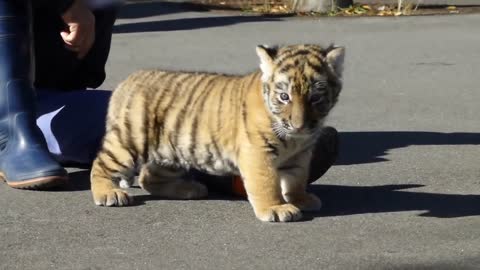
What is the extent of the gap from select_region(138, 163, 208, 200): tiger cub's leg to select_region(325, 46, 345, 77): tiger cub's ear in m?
1.15

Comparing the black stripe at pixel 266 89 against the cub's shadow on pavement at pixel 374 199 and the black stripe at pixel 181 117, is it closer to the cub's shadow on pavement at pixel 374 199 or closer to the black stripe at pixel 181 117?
the black stripe at pixel 181 117

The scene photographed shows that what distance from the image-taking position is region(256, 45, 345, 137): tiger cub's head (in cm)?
570

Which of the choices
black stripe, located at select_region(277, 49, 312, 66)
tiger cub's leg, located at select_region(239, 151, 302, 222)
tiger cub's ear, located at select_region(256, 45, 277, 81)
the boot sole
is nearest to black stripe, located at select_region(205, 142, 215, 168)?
tiger cub's leg, located at select_region(239, 151, 302, 222)

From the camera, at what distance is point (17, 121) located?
6.79 m

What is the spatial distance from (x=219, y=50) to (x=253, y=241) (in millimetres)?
8997

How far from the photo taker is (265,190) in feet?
19.2

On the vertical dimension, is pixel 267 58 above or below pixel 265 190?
above

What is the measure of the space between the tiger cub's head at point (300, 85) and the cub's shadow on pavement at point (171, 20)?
1104 centimetres

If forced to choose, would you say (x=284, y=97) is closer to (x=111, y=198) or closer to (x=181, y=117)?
(x=181, y=117)

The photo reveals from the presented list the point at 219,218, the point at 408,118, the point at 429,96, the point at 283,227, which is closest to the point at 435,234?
the point at 283,227

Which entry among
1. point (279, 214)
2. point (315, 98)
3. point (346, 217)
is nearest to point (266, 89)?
point (315, 98)

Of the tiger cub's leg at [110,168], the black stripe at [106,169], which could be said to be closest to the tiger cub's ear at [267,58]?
the tiger cub's leg at [110,168]

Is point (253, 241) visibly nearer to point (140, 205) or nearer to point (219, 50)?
point (140, 205)

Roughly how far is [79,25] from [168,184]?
3.68 feet
